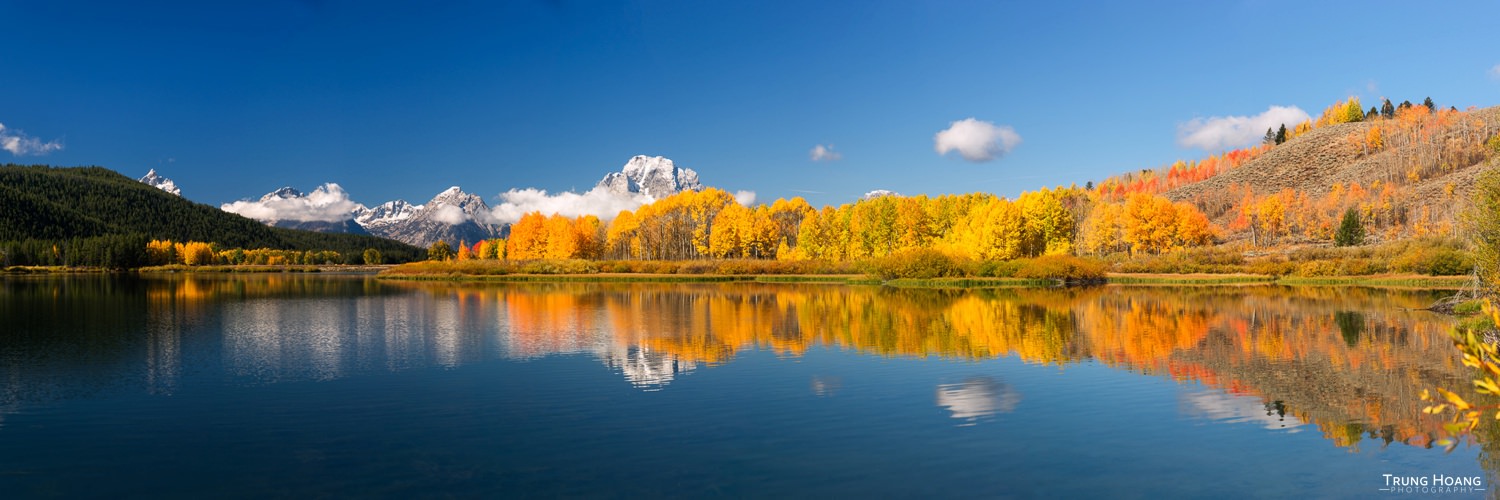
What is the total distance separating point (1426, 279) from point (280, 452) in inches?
3294

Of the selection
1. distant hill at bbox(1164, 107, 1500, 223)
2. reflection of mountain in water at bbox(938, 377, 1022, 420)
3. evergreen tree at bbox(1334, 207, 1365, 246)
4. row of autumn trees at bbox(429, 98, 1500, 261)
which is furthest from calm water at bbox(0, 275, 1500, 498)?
distant hill at bbox(1164, 107, 1500, 223)

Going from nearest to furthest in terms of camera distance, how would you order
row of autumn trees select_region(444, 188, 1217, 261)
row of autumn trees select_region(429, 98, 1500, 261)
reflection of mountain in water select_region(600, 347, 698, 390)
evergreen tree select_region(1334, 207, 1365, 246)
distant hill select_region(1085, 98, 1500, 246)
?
reflection of mountain in water select_region(600, 347, 698, 390)
row of autumn trees select_region(444, 188, 1217, 261)
row of autumn trees select_region(429, 98, 1500, 261)
evergreen tree select_region(1334, 207, 1365, 246)
distant hill select_region(1085, 98, 1500, 246)

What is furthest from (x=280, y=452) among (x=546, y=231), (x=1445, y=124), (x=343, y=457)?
(x=1445, y=124)

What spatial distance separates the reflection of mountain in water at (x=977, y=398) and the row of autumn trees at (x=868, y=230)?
6369 cm

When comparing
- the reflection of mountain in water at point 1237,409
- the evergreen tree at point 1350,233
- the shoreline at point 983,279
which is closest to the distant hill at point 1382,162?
the evergreen tree at point 1350,233

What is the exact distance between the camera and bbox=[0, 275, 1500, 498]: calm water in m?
13.2

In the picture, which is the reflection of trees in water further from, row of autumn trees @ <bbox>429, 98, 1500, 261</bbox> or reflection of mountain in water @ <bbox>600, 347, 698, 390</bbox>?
row of autumn trees @ <bbox>429, 98, 1500, 261</bbox>

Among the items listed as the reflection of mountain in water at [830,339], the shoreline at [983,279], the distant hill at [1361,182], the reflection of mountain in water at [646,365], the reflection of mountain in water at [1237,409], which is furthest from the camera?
the distant hill at [1361,182]

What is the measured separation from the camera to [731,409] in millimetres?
18453

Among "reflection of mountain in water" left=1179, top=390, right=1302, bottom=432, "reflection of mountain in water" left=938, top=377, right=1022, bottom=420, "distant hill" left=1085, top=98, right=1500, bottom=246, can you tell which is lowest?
"reflection of mountain in water" left=1179, top=390, right=1302, bottom=432

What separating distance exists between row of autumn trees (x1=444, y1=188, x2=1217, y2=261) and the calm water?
171ft

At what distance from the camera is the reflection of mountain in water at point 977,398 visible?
18.3m

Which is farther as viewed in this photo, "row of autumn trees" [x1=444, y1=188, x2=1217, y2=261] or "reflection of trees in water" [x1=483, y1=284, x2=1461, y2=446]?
"row of autumn trees" [x1=444, y1=188, x2=1217, y2=261]

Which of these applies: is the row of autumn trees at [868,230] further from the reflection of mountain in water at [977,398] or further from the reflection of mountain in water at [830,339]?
the reflection of mountain in water at [977,398]
